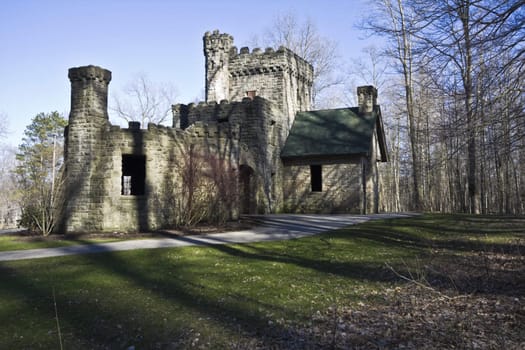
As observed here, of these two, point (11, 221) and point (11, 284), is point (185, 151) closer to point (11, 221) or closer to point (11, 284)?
point (11, 284)

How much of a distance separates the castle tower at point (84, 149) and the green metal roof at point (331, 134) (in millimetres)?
11295

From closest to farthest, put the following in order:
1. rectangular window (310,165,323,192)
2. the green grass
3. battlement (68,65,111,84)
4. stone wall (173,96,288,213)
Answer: the green grass, battlement (68,65,111,84), stone wall (173,96,288,213), rectangular window (310,165,323,192)

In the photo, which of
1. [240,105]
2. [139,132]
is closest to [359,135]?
[240,105]

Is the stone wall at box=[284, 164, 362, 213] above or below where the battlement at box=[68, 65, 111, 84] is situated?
below

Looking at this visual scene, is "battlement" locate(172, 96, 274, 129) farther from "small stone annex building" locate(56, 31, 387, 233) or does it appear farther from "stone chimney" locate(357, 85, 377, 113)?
"stone chimney" locate(357, 85, 377, 113)

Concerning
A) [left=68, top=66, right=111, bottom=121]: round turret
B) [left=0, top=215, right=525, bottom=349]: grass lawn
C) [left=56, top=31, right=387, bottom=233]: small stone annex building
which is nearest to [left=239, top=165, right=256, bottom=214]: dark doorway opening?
[left=56, top=31, right=387, bottom=233]: small stone annex building

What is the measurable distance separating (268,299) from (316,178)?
1826 cm

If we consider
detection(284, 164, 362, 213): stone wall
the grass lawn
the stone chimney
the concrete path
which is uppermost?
the stone chimney

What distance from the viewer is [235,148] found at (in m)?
18.5

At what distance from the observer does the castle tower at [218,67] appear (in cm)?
2766

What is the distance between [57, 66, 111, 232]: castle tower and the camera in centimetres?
1541

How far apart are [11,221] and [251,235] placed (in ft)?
135

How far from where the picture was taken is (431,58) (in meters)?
8.32

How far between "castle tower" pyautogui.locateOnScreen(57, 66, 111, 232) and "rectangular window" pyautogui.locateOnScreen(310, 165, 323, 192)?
12.3m
